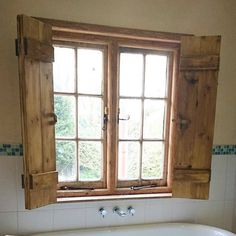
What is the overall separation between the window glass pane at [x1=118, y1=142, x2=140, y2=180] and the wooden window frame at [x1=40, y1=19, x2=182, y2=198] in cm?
5

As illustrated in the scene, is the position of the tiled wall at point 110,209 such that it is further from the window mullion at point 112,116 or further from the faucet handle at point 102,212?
the window mullion at point 112,116

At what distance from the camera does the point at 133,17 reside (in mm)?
1600

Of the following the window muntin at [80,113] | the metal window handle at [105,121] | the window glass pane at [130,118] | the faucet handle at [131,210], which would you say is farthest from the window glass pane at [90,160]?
the faucet handle at [131,210]

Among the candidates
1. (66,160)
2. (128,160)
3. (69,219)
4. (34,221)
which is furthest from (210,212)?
(34,221)

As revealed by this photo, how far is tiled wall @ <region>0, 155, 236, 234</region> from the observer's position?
1.57 metres

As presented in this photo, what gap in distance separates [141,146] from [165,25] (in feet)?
3.30

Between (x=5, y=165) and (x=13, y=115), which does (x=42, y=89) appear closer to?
(x=13, y=115)

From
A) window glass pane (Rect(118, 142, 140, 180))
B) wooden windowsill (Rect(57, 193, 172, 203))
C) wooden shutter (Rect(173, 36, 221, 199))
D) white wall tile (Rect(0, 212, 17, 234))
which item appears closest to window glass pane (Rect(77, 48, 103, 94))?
window glass pane (Rect(118, 142, 140, 180))

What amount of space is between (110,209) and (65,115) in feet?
2.83

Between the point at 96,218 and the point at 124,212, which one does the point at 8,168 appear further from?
the point at 124,212

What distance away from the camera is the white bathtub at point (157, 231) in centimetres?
166

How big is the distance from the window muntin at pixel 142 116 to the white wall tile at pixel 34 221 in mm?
633

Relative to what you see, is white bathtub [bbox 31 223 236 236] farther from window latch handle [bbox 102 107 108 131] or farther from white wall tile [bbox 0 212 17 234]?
window latch handle [bbox 102 107 108 131]

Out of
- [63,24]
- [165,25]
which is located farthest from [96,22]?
[165,25]
